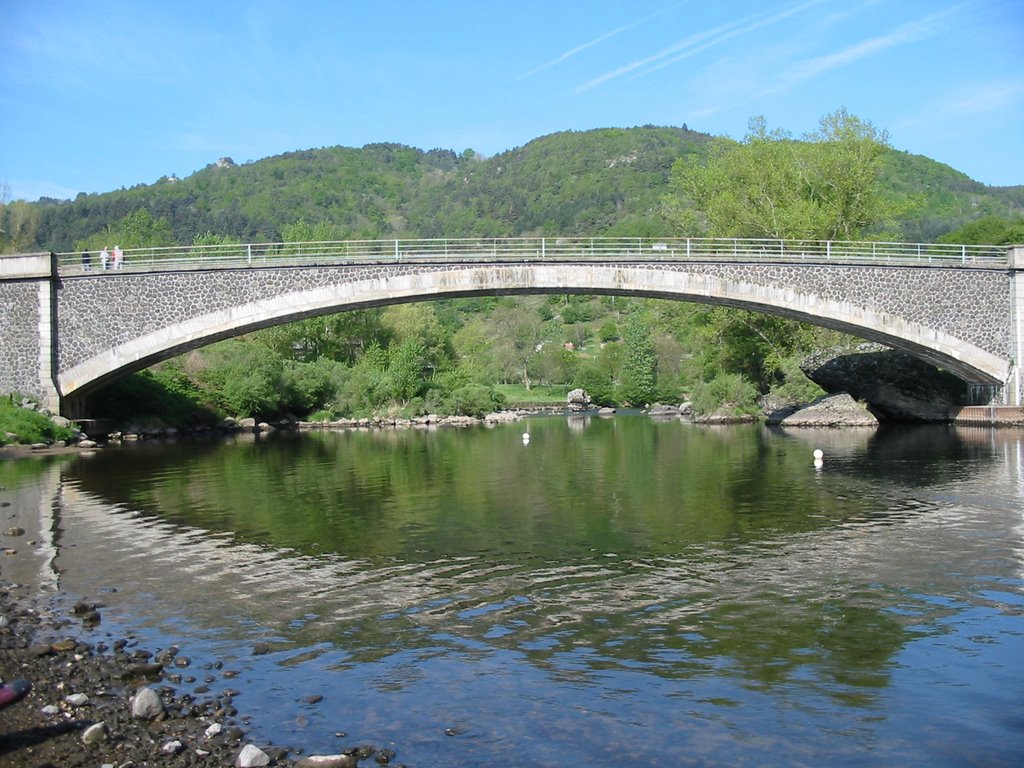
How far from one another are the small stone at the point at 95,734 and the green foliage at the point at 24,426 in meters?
A: 25.9

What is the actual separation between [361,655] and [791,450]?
73.6 feet

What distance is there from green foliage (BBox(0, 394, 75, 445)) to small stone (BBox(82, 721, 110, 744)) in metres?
25.9

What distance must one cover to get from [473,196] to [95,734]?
150 metres

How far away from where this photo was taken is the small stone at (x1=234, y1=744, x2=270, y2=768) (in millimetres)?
6059

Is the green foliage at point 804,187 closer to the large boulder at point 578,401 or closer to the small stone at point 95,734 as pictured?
the large boulder at point 578,401

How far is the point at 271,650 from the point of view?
8633 millimetres

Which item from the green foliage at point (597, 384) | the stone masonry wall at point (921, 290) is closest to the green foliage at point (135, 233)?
the green foliage at point (597, 384)

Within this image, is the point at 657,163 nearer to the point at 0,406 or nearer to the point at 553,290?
the point at 553,290

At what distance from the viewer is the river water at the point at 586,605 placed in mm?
6852

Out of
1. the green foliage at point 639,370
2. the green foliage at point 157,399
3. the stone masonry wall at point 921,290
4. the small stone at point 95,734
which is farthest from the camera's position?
the green foliage at point 639,370

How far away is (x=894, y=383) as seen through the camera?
40.9 metres

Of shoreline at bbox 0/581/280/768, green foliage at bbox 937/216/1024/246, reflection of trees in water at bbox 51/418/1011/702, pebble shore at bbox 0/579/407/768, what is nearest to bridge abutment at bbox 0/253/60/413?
reflection of trees in water at bbox 51/418/1011/702

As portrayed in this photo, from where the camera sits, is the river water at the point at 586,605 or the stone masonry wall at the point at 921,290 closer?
the river water at the point at 586,605

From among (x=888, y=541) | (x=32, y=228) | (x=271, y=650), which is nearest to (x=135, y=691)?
(x=271, y=650)
